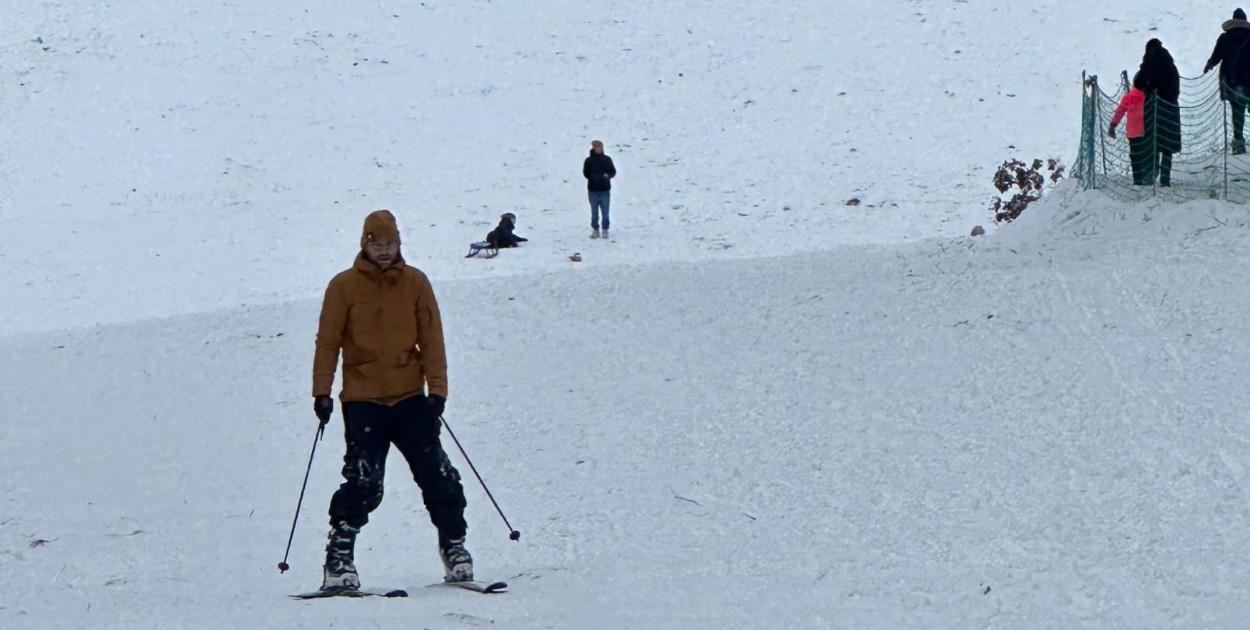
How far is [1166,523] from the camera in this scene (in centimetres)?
712

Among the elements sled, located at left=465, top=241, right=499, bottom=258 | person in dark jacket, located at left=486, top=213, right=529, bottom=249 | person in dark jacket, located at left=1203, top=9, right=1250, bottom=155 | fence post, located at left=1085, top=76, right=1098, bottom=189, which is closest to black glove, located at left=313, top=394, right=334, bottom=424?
fence post, located at left=1085, top=76, right=1098, bottom=189

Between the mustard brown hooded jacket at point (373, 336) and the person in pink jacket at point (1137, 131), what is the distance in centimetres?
850

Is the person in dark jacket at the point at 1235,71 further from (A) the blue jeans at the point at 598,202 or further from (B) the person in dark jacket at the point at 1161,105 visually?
(A) the blue jeans at the point at 598,202

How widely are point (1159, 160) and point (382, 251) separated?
918cm

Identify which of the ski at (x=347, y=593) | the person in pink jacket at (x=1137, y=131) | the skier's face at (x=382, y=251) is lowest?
the ski at (x=347, y=593)

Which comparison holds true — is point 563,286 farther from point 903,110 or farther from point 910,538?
point 903,110

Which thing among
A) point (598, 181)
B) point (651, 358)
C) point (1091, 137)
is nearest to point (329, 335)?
point (651, 358)

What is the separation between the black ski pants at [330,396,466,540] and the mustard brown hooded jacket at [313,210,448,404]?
8 cm

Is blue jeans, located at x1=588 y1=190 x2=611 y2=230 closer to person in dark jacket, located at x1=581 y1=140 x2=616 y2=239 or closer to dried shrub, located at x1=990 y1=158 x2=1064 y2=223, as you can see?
person in dark jacket, located at x1=581 y1=140 x2=616 y2=239

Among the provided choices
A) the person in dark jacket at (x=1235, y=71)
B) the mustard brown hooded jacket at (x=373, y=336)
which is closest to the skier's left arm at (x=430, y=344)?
the mustard brown hooded jacket at (x=373, y=336)

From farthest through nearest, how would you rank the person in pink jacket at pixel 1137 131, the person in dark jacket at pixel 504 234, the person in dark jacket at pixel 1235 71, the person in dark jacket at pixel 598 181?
the person in dark jacket at pixel 598 181 → the person in dark jacket at pixel 504 234 → the person in dark jacket at pixel 1235 71 → the person in pink jacket at pixel 1137 131

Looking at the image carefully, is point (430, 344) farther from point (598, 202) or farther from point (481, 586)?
point (598, 202)

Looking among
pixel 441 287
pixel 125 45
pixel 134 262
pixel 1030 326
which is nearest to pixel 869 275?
pixel 1030 326

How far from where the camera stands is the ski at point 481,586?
262 inches
